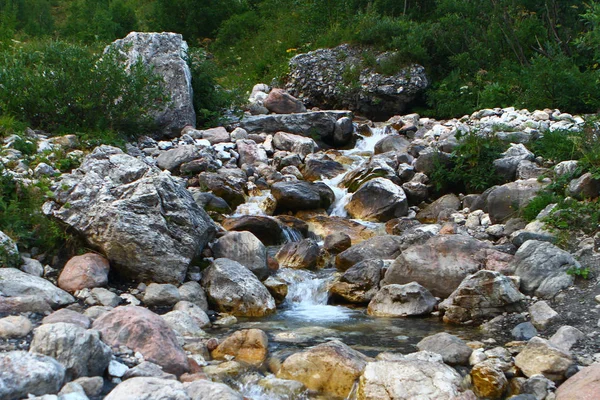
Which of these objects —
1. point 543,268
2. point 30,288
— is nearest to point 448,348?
point 543,268

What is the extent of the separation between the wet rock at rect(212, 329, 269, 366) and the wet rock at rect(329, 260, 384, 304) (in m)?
2.02

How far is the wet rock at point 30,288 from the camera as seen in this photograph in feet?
19.6

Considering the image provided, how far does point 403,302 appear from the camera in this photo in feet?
23.1

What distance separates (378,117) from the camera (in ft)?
56.1

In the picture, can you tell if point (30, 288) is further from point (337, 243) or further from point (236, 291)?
point (337, 243)

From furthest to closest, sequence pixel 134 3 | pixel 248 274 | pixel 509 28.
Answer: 1. pixel 134 3
2. pixel 509 28
3. pixel 248 274

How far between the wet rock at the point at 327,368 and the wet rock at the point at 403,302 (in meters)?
1.74

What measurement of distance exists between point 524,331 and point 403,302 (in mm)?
1389

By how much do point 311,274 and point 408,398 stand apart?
3692 mm

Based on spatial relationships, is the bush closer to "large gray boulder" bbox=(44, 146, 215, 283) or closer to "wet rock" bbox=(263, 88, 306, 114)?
"large gray boulder" bbox=(44, 146, 215, 283)

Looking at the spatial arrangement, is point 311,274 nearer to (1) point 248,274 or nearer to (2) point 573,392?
(1) point 248,274

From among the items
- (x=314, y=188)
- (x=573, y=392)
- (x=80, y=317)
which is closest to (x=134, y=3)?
(x=314, y=188)

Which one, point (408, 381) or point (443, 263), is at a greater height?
point (408, 381)

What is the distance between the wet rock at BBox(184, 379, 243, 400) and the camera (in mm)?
4129
